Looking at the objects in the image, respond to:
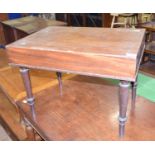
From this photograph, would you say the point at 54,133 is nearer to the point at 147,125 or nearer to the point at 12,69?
the point at 147,125

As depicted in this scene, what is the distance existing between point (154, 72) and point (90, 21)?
227 centimetres

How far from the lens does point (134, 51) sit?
0.81m

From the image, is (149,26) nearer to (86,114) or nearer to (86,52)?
(86,114)

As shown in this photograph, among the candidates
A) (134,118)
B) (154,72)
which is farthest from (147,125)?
(154,72)

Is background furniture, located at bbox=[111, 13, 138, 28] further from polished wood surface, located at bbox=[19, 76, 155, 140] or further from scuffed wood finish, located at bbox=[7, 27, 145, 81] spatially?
scuffed wood finish, located at bbox=[7, 27, 145, 81]

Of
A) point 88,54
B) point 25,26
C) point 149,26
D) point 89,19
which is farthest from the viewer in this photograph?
point 89,19

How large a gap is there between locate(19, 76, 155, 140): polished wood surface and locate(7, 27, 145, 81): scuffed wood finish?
1.27ft

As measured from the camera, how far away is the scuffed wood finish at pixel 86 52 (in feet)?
2.64

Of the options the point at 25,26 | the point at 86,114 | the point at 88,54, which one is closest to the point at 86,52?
the point at 88,54

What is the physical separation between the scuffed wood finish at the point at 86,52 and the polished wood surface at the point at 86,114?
15.2 inches

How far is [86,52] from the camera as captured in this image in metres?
0.84

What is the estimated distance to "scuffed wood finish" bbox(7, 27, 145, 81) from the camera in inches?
31.6

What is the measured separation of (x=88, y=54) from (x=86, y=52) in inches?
0.6

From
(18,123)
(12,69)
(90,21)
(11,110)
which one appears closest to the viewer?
(18,123)
